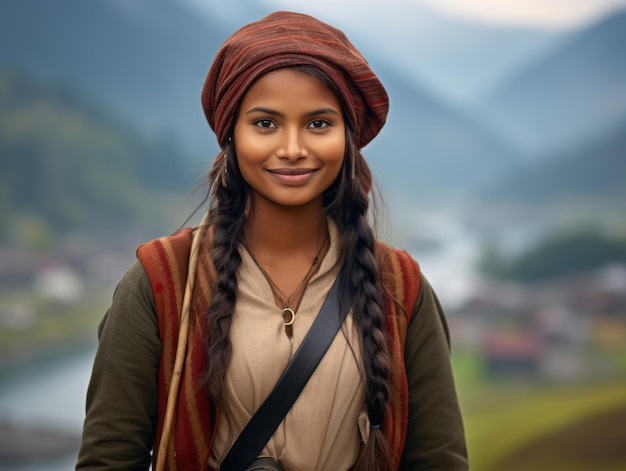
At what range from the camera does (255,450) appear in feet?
5.85

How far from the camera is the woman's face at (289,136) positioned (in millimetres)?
1766

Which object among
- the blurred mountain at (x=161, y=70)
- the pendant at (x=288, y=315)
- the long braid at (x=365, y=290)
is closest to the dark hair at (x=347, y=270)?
the long braid at (x=365, y=290)

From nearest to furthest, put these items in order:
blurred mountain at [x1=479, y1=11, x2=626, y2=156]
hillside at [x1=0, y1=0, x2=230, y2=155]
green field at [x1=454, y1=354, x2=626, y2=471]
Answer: green field at [x1=454, y1=354, x2=626, y2=471]
hillside at [x1=0, y1=0, x2=230, y2=155]
blurred mountain at [x1=479, y1=11, x2=626, y2=156]

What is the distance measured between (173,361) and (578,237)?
3936mm

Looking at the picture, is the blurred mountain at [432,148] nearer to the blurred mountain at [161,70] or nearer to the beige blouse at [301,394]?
the blurred mountain at [161,70]

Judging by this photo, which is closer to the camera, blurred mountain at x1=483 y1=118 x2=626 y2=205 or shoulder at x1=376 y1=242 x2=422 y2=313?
shoulder at x1=376 y1=242 x2=422 y2=313

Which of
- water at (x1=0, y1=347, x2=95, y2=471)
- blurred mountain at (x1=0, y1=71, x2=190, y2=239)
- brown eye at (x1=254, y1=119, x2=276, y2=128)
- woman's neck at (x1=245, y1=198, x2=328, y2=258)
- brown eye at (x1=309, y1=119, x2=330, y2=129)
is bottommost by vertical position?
woman's neck at (x1=245, y1=198, x2=328, y2=258)

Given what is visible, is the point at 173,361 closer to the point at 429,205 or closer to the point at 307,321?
the point at 307,321

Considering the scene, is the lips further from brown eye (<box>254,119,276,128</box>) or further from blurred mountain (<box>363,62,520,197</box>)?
blurred mountain (<box>363,62,520,197</box>)

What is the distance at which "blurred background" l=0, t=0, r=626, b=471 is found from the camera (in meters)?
4.71

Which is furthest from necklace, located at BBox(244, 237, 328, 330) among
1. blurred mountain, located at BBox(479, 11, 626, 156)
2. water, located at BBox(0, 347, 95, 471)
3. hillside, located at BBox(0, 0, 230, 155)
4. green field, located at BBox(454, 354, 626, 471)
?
blurred mountain, located at BBox(479, 11, 626, 156)

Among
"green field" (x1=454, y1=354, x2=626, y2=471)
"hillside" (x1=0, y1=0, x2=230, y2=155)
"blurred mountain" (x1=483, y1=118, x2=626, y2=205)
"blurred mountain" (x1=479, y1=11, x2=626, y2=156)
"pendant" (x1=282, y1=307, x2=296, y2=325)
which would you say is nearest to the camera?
"pendant" (x1=282, y1=307, x2=296, y2=325)

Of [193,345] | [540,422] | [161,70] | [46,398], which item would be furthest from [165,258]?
[161,70]

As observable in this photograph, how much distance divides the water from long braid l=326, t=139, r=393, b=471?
304 cm
